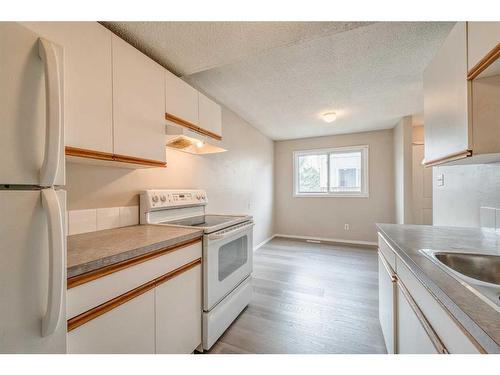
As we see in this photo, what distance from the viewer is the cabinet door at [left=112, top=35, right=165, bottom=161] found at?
1.28m

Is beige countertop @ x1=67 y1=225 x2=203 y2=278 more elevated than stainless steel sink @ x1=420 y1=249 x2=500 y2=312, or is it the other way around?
beige countertop @ x1=67 y1=225 x2=203 y2=278

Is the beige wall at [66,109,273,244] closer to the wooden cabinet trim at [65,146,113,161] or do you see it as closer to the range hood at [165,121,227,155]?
the range hood at [165,121,227,155]

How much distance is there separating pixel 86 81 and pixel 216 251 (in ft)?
4.18

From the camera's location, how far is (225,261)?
67.2 inches

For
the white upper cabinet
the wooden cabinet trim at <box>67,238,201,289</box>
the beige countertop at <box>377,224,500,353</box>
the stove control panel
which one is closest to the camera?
the beige countertop at <box>377,224,500,353</box>

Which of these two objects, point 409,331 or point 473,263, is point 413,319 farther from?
point 473,263

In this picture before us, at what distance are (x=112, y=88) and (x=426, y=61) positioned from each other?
2.48m

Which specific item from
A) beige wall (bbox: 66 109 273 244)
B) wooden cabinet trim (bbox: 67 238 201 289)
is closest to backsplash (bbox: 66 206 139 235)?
beige wall (bbox: 66 109 273 244)

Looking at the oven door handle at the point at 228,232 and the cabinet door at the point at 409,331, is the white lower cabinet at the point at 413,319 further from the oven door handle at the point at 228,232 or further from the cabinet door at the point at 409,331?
the oven door handle at the point at 228,232

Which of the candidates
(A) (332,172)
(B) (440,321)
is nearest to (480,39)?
(B) (440,321)

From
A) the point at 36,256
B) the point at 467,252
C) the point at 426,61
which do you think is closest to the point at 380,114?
the point at 426,61

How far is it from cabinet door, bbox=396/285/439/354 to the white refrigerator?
127cm

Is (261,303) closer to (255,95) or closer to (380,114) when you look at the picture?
(255,95)

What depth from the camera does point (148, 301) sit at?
1092 millimetres
